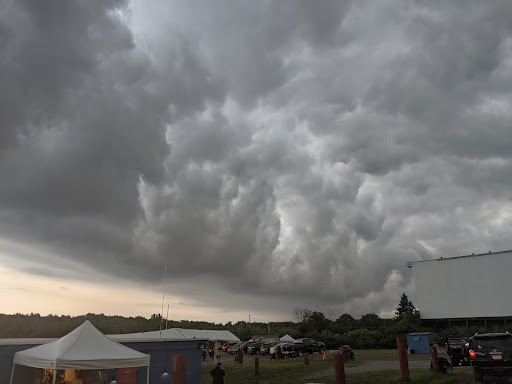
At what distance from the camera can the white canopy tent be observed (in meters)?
11.6

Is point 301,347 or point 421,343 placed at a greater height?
point 421,343

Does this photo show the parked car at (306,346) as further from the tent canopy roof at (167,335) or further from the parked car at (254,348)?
the tent canopy roof at (167,335)

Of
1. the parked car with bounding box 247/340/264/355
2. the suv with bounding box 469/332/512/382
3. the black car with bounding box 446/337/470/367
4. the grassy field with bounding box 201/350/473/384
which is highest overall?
the suv with bounding box 469/332/512/382

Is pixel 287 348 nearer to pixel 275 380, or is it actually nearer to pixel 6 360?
pixel 275 380

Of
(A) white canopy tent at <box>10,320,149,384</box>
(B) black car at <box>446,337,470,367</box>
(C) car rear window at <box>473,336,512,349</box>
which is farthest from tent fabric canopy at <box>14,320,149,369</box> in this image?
(B) black car at <box>446,337,470,367</box>

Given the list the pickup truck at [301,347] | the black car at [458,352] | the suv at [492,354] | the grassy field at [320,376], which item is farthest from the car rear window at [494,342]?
the pickup truck at [301,347]

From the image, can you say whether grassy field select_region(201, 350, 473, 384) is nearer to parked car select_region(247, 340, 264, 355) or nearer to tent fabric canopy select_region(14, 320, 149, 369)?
tent fabric canopy select_region(14, 320, 149, 369)

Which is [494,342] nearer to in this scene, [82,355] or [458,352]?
[458,352]

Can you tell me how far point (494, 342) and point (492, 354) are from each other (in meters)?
0.53

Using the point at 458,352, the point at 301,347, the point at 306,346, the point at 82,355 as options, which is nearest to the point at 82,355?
the point at 82,355

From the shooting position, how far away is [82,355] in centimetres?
1195

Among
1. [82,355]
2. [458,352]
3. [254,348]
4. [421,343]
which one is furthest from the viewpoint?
[254,348]

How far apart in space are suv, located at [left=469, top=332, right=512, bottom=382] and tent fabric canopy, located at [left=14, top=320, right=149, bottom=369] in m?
12.6

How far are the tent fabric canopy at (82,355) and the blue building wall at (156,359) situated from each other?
1277mm
